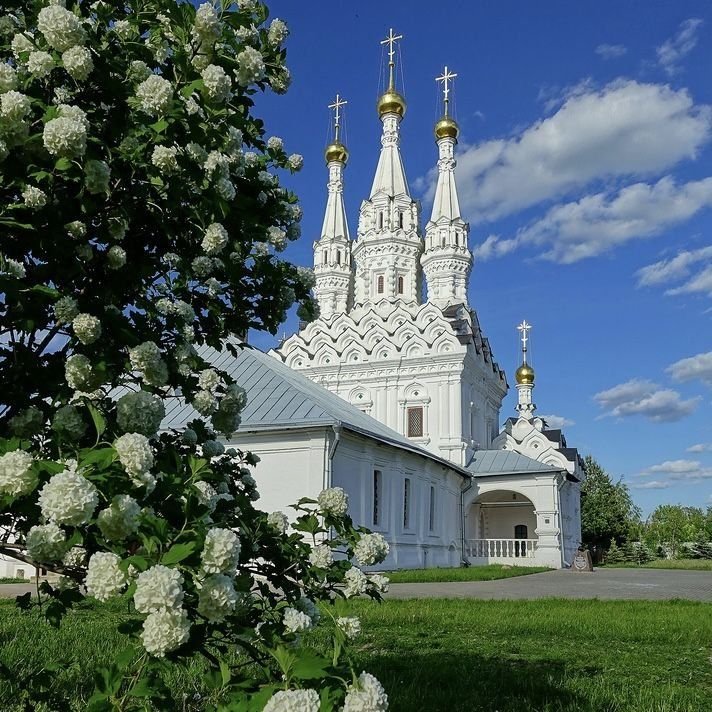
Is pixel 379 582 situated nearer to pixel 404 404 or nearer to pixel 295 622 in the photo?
pixel 295 622

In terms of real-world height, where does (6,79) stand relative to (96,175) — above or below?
above

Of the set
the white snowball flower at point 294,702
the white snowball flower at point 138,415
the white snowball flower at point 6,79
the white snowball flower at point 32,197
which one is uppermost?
the white snowball flower at point 6,79

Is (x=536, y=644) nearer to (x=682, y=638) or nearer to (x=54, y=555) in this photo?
(x=682, y=638)

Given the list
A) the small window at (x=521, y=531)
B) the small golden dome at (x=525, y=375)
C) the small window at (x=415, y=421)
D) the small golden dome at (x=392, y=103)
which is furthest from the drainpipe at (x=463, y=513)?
the small golden dome at (x=392, y=103)

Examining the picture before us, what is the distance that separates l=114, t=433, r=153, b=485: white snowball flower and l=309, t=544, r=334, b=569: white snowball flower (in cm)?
77

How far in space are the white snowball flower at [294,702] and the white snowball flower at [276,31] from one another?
8.80 ft

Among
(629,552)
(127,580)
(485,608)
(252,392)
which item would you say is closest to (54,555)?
(127,580)

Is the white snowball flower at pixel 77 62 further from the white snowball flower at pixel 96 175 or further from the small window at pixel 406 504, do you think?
the small window at pixel 406 504

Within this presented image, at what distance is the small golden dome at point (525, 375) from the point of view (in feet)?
156

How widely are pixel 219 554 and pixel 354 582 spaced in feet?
2.67

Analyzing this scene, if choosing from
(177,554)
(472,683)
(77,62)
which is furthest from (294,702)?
(472,683)

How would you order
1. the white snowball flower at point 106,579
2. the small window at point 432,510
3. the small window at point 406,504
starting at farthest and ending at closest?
the small window at point 432,510
the small window at point 406,504
the white snowball flower at point 106,579

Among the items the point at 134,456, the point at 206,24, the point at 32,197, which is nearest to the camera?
the point at 134,456

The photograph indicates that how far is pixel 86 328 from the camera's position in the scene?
7.89 feet
